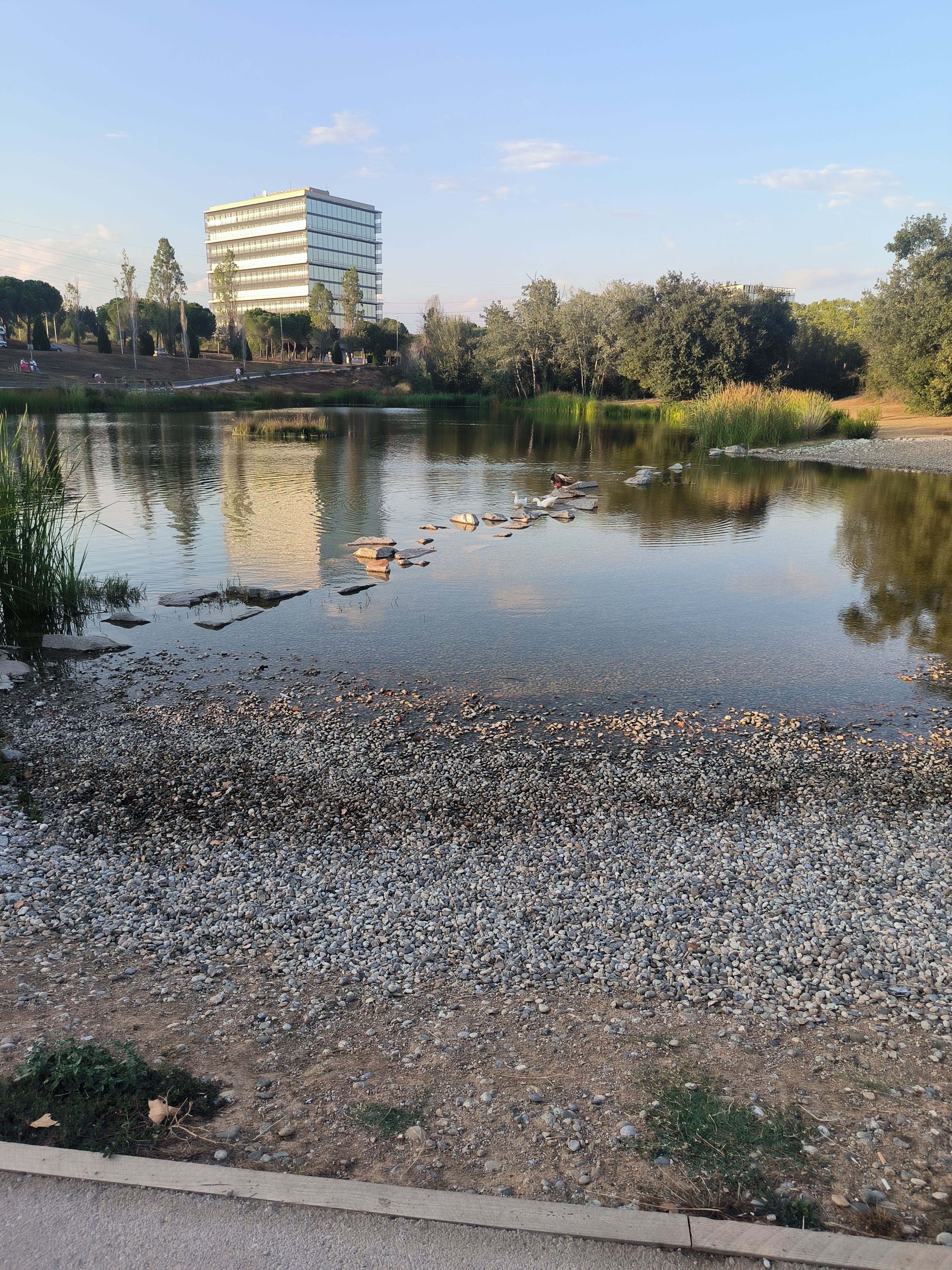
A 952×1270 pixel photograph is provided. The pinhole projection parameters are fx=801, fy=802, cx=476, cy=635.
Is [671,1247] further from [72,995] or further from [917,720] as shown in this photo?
[917,720]

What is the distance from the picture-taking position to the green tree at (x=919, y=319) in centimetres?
4856

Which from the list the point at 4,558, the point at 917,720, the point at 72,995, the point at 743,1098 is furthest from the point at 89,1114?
the point at 4,558

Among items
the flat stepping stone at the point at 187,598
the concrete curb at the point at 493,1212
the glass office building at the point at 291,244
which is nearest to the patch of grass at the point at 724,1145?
the concrete curb at the point at 493,1212

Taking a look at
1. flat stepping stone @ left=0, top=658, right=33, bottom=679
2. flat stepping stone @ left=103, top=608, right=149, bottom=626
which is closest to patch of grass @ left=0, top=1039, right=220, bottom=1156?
flat stepping stone @ left=0, top=658, right=33, bottom=679

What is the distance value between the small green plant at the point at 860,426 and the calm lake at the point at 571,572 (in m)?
11.3

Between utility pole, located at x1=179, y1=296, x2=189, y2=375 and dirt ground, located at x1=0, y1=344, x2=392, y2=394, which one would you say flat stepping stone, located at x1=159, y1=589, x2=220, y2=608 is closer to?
dirt ground, located at x1=0, y1=344, x2=392, y2=394

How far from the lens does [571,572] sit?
17.9 metres

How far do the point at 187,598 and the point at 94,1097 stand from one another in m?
11.8

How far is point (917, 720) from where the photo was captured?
9.85 metres

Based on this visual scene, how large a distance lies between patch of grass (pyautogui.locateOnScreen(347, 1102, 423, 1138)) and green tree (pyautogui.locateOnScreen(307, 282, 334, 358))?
141 meters

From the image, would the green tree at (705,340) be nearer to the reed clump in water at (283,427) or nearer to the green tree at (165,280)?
the reed clump in water at (283,427)

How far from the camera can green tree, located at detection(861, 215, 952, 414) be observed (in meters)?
48.6

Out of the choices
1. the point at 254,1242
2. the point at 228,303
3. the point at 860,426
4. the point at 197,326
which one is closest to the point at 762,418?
the point at 860,426

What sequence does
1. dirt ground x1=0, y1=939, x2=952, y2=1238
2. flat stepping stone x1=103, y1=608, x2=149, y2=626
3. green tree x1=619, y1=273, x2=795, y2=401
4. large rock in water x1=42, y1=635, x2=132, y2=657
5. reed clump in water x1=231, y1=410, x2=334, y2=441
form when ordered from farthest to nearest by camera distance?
1. green tree x1=619, y1=273, x2=795, y2=401
2. reed clump in water x1=231, y1=410, x2=334, y2=441
3. flat stepping stone x1=103, y1=608, x2=149, y2=626
4. large rock in water x1=42, y1=635, x2=132, y2=657
5. dirt ground x1=0, y1=939, x2=952, y2=1238
